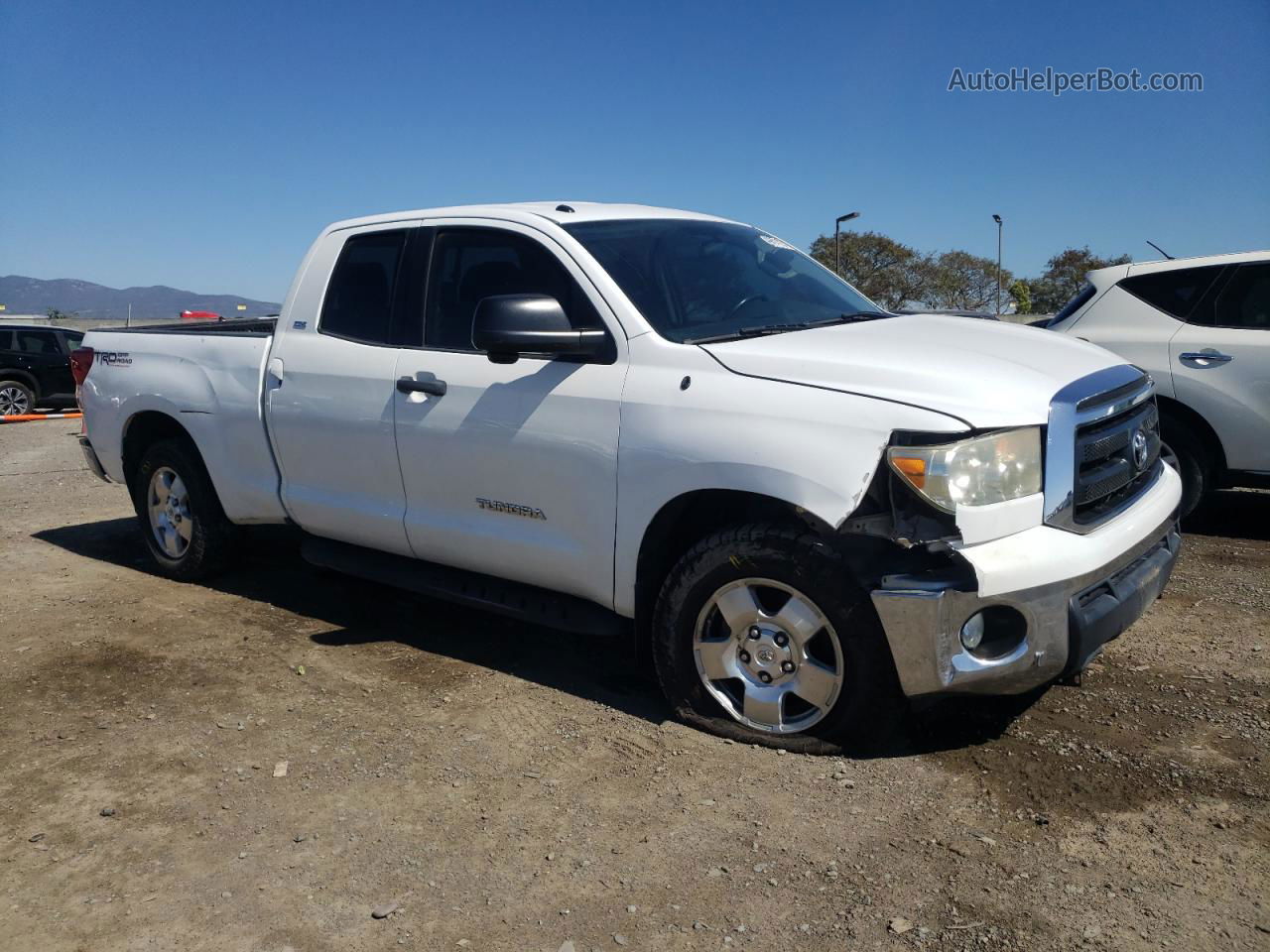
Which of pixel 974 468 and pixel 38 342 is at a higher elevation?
pixel 38 342

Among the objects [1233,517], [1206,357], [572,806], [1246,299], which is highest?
[1246,299]

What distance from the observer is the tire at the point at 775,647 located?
11.2 feet

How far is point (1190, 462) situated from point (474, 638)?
4.37 meters

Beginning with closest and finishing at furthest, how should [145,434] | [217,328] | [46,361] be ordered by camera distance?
[145,434] → [217,328] → [46,361]

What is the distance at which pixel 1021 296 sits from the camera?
52125 mm

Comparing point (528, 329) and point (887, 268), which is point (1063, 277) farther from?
point (528, 329)

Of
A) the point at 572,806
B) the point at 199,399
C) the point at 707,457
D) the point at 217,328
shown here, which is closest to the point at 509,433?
the point at 707,457

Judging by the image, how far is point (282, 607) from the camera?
567 centimetres

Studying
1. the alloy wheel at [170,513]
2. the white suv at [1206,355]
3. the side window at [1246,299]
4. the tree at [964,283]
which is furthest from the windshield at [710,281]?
the tree at [964,283]

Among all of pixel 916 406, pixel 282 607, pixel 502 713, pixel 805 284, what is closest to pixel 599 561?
pixel 502 713

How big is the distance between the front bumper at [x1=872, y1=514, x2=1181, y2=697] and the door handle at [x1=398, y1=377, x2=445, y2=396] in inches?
80.5

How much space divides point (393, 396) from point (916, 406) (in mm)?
2308

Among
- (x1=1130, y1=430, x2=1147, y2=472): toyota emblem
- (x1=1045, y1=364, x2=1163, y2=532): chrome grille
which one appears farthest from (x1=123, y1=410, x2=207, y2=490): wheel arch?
(x1=1130, y1=430, x2=1147, y2=472): toyota emblem

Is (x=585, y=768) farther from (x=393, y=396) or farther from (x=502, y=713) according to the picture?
(x=393, y=396)
